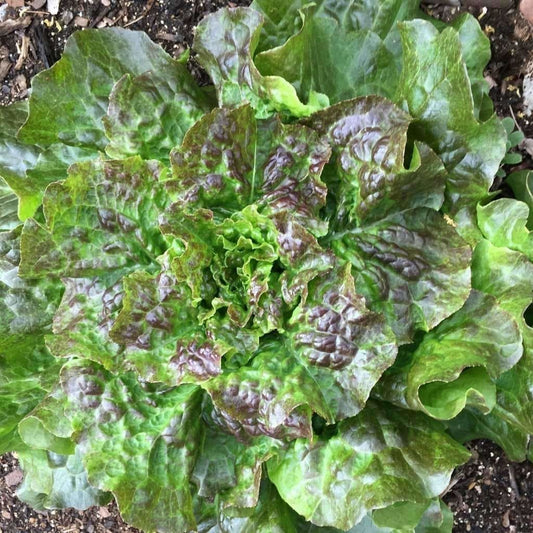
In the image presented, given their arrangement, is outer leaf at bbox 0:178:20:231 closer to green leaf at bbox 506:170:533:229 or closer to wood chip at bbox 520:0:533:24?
green leaf at bbox 506:170:533:229

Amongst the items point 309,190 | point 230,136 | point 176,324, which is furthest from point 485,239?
point 176,324

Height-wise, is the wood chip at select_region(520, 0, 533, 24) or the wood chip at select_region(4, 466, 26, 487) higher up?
the wood chip at select_region(520, 0, 533, 24)

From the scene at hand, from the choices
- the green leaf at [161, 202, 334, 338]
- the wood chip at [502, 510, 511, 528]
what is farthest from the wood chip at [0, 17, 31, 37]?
the wood chip at [502, 510, 511, 528]

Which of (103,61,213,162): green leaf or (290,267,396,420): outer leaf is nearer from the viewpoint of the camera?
(290,267,396,420): outer leaf

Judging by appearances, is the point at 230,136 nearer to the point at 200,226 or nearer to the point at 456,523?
the point at 200,226

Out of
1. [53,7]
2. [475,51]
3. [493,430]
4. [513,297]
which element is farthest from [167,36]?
[493,430]

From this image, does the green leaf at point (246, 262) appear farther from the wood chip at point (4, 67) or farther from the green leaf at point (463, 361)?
the wood chip at point (4, 67)
